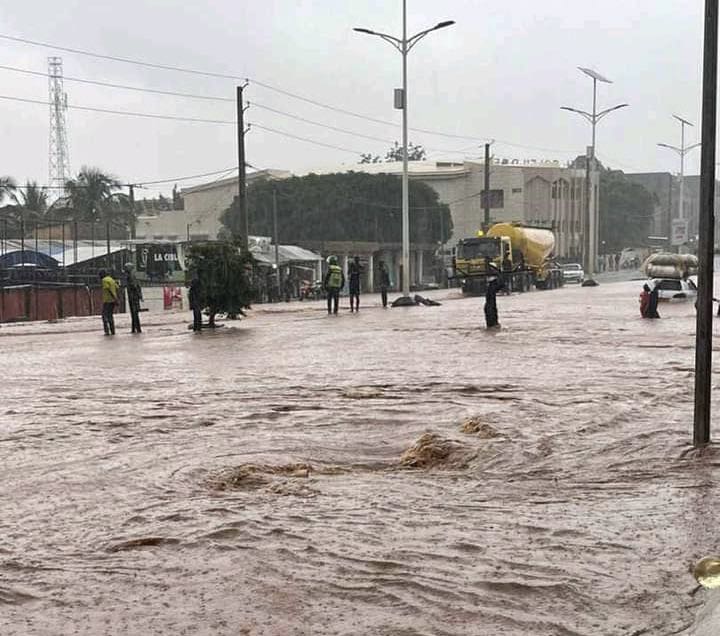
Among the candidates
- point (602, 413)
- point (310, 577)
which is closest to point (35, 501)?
point (310, 577)

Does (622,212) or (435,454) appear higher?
(622,212)

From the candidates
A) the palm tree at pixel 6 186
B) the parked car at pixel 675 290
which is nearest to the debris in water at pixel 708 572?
the parked car at pixel 675 290

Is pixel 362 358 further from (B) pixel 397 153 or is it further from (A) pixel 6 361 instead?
(B) pixel 397 153

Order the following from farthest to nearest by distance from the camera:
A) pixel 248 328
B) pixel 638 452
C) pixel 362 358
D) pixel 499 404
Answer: pixel 248 328 → pixel 362 358 → pixel 499 404 → pixel 638 452

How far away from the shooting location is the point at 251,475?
763 centimetres

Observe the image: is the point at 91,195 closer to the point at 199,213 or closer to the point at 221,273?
the point at 199,213

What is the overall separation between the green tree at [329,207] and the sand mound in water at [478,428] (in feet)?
183

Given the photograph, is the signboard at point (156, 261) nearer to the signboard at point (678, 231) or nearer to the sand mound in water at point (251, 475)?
the signboard at point (678, 231)

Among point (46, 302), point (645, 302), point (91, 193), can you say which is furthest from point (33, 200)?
point (645, 302)

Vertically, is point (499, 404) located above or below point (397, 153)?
below

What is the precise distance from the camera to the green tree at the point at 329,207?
66500 millimetres

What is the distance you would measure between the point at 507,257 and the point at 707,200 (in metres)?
39.8

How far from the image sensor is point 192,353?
722 inches

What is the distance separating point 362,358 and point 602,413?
6.65 meters
